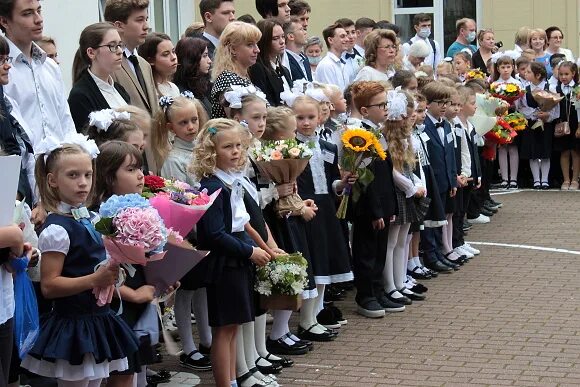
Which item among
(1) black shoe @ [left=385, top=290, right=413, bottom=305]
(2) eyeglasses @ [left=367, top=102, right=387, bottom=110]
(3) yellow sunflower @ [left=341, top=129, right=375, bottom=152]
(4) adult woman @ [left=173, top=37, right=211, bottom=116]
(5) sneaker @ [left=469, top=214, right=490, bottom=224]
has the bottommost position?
(5) sneaker @ [left=469, top=214, right=490, bottom=224]

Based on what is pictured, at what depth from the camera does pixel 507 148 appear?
18094mm

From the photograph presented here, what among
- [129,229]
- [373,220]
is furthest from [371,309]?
[129,229]

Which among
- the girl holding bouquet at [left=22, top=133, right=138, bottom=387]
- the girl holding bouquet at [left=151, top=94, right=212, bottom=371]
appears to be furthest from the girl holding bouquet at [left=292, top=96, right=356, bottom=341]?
the girl holding bouquet at [left=22, top=133, right=138, bottom=387]

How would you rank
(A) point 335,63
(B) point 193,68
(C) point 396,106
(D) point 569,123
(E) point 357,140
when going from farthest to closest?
(D) point 569,123, (A) point 335,63, (C) point 396,106, (B) point 193,68, (E) point 357,140

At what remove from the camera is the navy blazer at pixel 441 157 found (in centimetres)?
1189

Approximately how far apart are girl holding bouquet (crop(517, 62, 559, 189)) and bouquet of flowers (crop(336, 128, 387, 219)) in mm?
8750

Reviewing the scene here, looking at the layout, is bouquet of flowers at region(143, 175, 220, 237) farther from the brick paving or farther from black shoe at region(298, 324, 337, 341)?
black shoe at region(298, 324, 337, 341)

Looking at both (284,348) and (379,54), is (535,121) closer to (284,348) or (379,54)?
(379,54)

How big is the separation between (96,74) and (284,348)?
96.8 inches

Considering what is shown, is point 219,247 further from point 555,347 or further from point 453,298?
point 453,298

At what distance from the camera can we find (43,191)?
610 centimetres

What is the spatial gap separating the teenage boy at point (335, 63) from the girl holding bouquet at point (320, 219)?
4.22m

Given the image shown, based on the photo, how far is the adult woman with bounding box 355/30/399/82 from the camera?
483 inches

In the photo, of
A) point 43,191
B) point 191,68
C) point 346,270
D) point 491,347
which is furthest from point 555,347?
point 43,191
